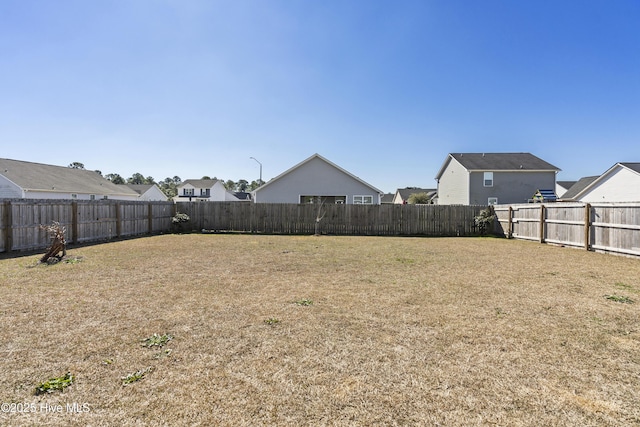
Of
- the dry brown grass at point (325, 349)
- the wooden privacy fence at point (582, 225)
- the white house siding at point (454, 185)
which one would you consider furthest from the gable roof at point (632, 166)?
the dry brown grass at point (325, 349)

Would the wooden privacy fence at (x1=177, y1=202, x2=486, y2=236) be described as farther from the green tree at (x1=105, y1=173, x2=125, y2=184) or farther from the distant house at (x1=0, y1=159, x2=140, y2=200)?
the green tree at (x1=105, y1=173, x2=125, y2=184)

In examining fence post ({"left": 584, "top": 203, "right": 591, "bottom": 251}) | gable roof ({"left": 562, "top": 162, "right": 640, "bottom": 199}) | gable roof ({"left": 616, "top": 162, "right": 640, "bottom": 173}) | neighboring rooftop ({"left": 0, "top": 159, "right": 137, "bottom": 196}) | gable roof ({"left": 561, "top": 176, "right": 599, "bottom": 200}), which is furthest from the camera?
gable roof ({"left": 561, "top": 176, "right": 599, "bottom": 200})

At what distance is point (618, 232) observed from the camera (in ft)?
32.1

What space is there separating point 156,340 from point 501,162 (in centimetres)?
3264

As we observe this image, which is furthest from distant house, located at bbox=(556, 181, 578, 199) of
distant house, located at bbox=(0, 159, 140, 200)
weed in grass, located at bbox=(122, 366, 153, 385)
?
distant house, located at bbox=(0, 159, 140, 200)

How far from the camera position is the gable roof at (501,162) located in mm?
28125

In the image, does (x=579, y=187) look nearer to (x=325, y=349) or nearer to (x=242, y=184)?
(x=325, y=349)

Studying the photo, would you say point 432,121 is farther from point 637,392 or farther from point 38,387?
point 38,387

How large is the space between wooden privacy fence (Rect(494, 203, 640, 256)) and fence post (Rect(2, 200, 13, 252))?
19.4m

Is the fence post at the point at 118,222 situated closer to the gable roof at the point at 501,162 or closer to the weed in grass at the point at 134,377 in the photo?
the weed in grass at the point at 134,377

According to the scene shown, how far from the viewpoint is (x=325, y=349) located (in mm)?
3170

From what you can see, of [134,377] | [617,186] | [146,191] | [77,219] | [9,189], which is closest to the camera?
[134,377]

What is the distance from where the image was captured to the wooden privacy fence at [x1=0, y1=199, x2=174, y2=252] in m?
9.80

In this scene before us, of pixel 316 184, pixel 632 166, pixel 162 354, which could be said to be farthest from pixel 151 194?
pixel 632 166
